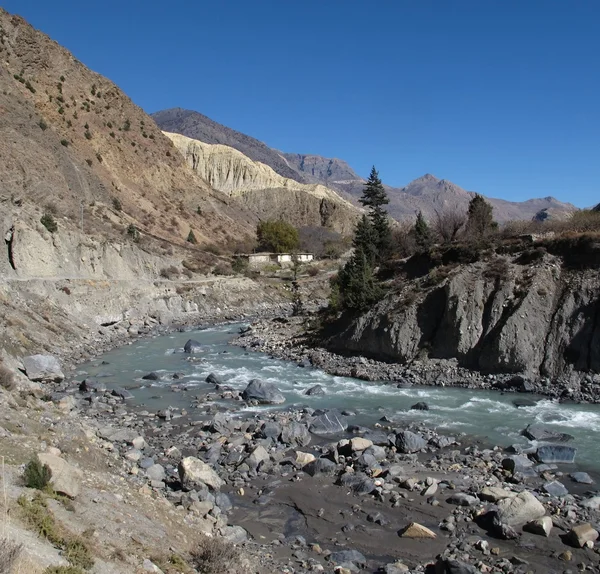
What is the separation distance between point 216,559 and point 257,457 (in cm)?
614

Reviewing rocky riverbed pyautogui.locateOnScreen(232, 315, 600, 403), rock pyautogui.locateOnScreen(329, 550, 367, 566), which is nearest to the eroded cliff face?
rocky riverbed pyautogui.locateOnScreen(232, 315, 600, 403)

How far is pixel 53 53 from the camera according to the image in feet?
266

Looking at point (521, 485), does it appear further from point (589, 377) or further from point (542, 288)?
point (542, 288)

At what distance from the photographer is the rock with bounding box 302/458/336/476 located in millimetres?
14508

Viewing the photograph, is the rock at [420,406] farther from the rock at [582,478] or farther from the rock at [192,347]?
the rock at [192,347]

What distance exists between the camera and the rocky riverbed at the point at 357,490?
34.8ft

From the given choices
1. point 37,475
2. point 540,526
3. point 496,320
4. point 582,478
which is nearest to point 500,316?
point 496,320

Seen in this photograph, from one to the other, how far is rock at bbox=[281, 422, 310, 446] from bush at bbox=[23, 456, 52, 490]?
8.23 meters

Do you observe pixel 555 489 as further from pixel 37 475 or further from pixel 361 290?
pixel 361 290

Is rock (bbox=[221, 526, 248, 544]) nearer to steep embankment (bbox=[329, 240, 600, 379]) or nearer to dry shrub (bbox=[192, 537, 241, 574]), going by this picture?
dry shrub (bbox=[192, 537, 241, 574])

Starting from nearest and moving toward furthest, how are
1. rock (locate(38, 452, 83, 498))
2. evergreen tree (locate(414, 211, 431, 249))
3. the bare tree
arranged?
rock (locate(38, 452, 83, 498))
evergreen tree (locate(414, 211, 431, 249))
the bare tree

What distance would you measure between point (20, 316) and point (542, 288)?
28383 mm

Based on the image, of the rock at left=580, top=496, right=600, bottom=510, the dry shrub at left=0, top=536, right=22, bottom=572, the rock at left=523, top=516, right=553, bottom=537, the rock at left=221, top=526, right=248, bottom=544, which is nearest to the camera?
the dry shrub at left=0, top=536, right=22, bottom=572

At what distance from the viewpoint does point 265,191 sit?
465 ft
